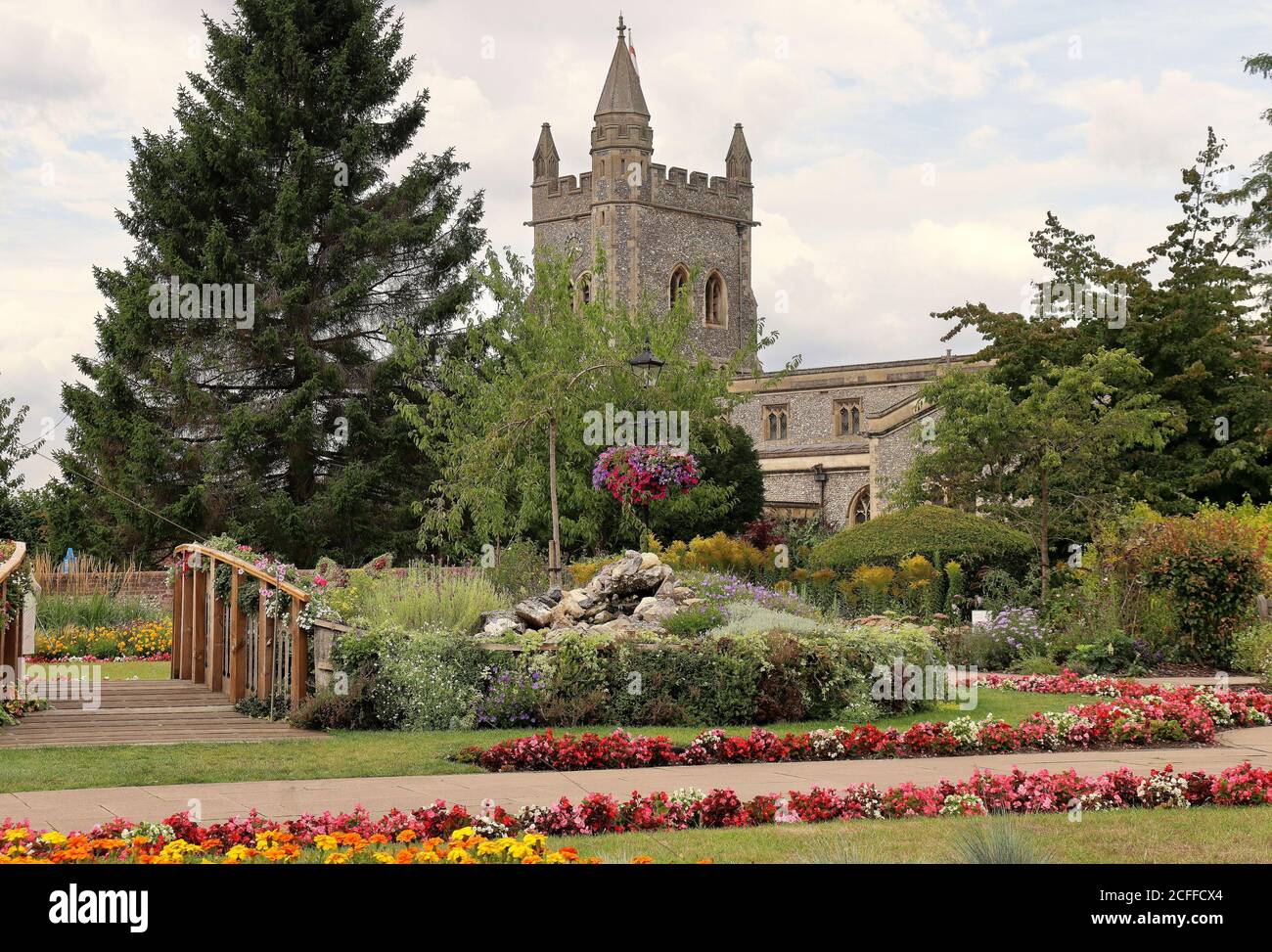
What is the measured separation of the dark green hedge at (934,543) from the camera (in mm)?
22547

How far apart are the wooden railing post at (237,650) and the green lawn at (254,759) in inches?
77.8

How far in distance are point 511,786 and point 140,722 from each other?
4693mm

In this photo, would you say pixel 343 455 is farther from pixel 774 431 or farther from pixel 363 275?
pixel 774 431

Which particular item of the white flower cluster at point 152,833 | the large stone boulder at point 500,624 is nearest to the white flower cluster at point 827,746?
the large stone boulder at point 500,624

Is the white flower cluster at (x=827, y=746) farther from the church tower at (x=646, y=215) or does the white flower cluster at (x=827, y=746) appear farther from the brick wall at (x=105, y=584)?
the church tower at (x=646, y=215)

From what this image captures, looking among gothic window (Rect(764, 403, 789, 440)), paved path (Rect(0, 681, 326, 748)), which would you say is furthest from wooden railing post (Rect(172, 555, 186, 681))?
gothic window (Rect(764, 403, 789, 440))

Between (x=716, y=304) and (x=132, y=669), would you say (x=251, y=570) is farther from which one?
(x=716, y=304)

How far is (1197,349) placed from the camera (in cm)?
2822

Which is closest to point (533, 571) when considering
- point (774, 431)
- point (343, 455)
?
point (343, 455)

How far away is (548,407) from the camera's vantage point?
66.9 feet

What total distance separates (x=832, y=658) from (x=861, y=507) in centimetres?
3861

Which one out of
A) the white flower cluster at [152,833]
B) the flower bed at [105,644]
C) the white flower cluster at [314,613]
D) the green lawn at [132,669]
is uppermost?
the white flower cluster at [314,613]

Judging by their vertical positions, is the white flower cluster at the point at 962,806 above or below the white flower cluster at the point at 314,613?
below

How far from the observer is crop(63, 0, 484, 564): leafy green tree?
33.5 metres
